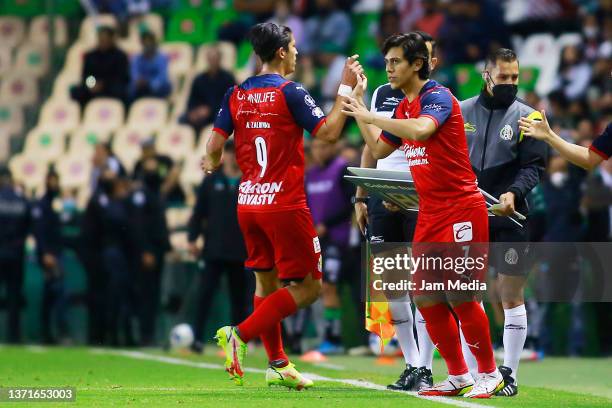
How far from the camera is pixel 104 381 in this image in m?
10.4

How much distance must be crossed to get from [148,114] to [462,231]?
13090mm

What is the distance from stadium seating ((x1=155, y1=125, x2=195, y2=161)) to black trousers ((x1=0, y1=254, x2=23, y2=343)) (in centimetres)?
374

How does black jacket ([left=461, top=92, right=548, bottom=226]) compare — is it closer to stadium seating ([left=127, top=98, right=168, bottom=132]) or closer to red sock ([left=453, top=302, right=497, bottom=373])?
red sock ([left=453, top=302, right=497, bottom=373])

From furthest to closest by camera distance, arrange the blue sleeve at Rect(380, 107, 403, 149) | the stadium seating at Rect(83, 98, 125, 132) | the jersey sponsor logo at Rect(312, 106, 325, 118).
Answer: the stadium seating at Rect(83, 98, 125, 132) < the jersey sponsor logo at Rect(312, 106, 325, 118) < the blue sleeve at Rect(380, 107, 403, 149)

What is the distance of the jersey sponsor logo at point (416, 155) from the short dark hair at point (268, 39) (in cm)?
108

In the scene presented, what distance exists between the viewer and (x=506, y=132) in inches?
374

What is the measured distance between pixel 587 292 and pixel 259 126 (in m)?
6.14

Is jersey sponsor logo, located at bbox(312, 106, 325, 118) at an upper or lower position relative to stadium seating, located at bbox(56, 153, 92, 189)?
lower

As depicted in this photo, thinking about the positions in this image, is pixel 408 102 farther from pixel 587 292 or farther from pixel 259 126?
pixel 587 292

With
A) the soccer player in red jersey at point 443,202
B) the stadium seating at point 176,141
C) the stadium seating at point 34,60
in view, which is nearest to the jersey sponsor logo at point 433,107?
the soccer player in red jersey at point 443,202

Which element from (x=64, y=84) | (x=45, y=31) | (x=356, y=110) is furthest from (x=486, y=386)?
(x=45, y=31)

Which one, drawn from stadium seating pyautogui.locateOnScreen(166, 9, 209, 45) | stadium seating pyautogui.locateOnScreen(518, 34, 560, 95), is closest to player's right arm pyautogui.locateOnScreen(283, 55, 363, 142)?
stadium seating pyautogui.locateOnScreen(518, 34, 560, 95)

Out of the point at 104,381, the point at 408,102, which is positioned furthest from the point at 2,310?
the point at 408,102

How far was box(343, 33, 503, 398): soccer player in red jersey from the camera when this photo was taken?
328 inches
